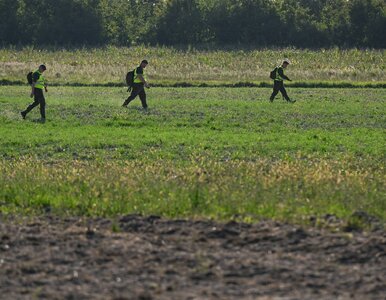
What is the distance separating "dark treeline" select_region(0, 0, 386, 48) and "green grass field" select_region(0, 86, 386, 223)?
54.4m

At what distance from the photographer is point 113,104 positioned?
106 feet

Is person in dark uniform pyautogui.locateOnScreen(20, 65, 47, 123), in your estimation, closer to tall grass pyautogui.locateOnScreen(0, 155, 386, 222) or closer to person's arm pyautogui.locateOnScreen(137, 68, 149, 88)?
person's arm pyautogui.locateOnScreen(137, 68, 149, 88)

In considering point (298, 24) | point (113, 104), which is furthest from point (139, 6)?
point (113, 104)

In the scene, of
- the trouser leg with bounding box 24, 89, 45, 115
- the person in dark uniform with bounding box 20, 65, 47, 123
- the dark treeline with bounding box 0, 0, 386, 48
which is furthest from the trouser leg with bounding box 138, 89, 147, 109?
the dark treeline with bounding box 0, 0, 386, 48

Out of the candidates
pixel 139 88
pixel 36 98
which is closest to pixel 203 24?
pixel 139 88

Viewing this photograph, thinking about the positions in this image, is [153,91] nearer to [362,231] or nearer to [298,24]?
[362,231]

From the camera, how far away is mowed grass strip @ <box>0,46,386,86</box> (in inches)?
2053

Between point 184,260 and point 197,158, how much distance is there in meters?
8.62

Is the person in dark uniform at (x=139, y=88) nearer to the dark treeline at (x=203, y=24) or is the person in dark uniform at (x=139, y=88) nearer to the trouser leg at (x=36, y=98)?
the trouser leg at (x=36, y=98)

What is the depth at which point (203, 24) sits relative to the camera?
94.7 m

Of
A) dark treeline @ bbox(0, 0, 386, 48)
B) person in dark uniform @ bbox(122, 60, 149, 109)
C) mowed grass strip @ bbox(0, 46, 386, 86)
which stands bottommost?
mowed grass strip @ bbox(0, 46, 386, 86)

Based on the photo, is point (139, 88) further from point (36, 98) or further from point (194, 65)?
point (194, 65)

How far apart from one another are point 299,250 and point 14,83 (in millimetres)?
40547

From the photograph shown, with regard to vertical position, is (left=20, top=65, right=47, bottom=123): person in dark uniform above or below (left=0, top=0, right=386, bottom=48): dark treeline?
below
